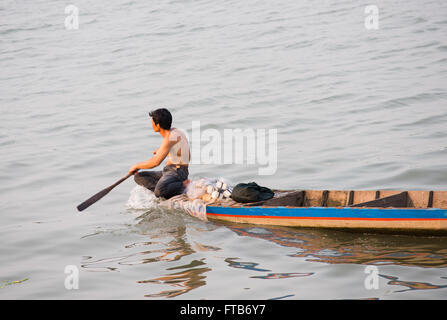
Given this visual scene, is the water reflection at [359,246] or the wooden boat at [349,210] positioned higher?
the wooden boat at [349,210]

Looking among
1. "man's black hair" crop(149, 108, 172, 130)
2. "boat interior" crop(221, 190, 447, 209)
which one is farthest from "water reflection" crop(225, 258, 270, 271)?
"man's black hair" crop(149, 108, 172, 130)

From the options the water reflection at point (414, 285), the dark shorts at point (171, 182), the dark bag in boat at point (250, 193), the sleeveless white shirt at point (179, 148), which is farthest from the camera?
the dark shorts at point (171, 182)

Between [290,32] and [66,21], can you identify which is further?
[66,21]

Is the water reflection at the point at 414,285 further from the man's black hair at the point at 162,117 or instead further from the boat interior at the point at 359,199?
the man's black hair at the point at 162,117

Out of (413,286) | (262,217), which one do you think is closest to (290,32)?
(262,217)

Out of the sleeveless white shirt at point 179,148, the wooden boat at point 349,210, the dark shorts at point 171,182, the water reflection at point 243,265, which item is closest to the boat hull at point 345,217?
the wooden boat at point 349,210

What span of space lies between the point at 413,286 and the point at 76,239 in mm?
4865

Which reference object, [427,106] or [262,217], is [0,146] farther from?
[427,106]

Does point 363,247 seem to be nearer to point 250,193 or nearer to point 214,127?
point 250,193

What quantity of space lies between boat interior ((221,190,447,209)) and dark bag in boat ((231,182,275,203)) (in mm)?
70

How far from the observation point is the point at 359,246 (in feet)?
25.9

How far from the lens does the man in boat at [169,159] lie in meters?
9.30

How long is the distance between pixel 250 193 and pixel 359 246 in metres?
1.74

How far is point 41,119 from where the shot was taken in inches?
685
